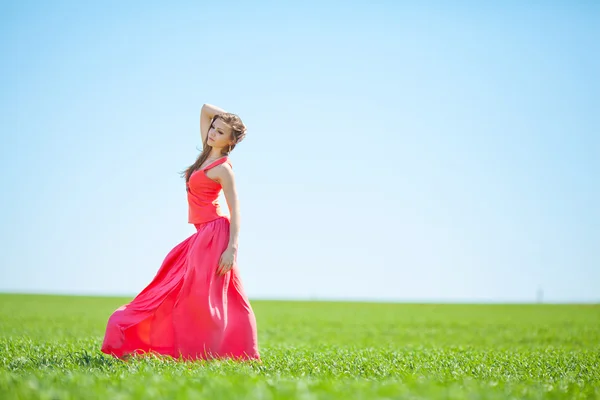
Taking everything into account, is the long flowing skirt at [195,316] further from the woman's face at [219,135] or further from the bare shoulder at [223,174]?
the woman's face at [219,135]

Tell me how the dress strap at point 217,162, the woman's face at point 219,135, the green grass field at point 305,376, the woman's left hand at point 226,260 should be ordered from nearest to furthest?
the green grass field at point 305,376 → the woman's left hand at point 226,260 → the dress strap at point 217,162 → the woman's face at point 219,135

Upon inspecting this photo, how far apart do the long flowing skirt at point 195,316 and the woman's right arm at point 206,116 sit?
151cm

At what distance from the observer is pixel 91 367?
7.72 m

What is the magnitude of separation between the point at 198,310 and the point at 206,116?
3.02 m

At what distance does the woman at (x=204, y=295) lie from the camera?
8469 mm

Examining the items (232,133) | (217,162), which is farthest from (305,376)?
(232,133)

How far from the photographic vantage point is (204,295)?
27.9 feet

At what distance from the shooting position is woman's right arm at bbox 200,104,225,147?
928cm


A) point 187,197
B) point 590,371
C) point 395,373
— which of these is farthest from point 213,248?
point 590,371

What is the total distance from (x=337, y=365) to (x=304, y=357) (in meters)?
1.18

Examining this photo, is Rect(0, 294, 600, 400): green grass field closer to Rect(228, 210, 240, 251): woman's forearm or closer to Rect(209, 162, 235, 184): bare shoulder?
Rect(228, 210, 240, 251): woman's forearm

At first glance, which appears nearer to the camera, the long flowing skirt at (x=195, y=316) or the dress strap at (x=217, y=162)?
the long flowing skirt at (x=195, y=316)

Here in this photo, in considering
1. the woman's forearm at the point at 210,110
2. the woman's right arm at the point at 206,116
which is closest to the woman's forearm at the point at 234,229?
the woman's right arm at the point at 206,116

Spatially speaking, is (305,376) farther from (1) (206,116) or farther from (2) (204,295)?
(1) (206,116)
